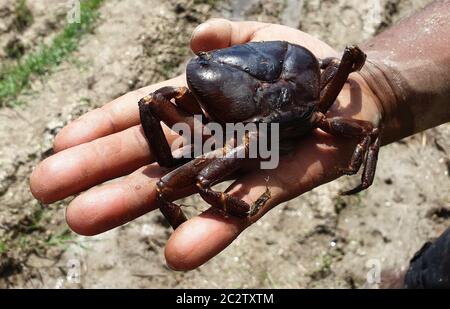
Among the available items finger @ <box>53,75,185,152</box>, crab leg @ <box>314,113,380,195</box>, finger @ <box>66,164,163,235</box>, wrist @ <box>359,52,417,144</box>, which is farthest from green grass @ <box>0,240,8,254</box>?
wrist @ <box>359,52,417,144</box>

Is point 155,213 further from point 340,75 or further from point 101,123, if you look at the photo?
point 340,75

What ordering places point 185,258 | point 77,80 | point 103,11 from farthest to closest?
1. point 103,11
2. point 77,80
3. point 185,258

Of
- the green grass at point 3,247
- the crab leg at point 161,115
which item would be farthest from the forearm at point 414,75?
the green grass at point 3,247

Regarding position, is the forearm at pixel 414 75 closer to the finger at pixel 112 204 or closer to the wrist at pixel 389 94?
the wrist at pixel 389 94

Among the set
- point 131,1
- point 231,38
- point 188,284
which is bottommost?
point 188,284

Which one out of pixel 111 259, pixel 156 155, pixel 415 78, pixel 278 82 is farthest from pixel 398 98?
pixel 111 259

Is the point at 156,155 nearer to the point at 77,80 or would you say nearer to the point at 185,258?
the point at 185,258

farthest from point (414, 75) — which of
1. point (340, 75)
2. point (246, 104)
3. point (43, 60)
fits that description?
point (43, 60)

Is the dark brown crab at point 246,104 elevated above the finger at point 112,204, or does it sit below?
above
